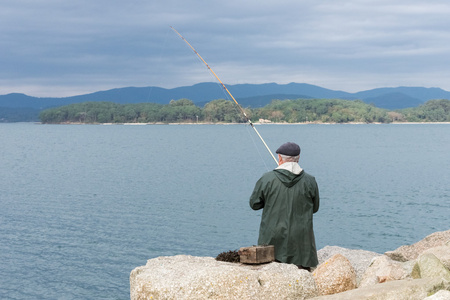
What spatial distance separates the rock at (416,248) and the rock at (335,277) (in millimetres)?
3451

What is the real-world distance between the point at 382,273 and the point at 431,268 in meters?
0.79

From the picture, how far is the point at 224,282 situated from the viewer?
763cm

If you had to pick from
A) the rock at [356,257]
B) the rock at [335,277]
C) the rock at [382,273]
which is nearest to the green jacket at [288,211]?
the rock at [335,277]

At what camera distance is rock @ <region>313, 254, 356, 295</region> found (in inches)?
343

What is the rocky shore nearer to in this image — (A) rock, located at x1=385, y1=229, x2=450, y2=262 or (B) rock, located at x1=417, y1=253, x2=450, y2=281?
(B) rock, located at x1=417, y1=253, x2=450, y2=281

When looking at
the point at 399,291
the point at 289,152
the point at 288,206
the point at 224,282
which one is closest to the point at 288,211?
the point at 288,206

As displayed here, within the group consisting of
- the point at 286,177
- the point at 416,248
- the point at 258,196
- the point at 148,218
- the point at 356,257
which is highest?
the point at 286,177

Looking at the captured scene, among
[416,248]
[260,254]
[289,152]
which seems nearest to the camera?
[289,152]

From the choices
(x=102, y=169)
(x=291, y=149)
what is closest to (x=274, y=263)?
(x=291, y=149)

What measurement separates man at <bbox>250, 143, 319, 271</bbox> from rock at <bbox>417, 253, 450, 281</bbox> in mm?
1736

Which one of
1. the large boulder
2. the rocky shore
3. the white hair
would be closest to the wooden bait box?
the rocky shore

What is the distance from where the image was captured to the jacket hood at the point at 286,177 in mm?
7844

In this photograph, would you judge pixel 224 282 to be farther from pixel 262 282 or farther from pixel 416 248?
pixel 416 248

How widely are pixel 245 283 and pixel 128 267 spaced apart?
1231 cm
